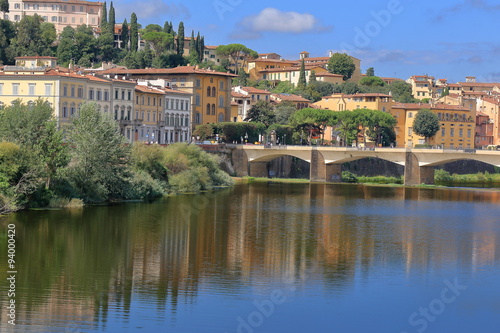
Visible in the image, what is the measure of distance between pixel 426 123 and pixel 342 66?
1482 inches

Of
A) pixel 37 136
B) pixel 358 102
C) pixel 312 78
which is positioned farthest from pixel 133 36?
pixel 37 136

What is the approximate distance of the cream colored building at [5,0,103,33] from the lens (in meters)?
121

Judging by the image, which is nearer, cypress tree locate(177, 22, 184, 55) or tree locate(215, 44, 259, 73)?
cypress tree locate(177, 22, 184, 55)

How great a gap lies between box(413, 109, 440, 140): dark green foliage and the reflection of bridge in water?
25.3 metres

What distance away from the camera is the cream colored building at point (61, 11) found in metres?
121

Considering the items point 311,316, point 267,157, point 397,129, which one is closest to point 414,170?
point 267,157

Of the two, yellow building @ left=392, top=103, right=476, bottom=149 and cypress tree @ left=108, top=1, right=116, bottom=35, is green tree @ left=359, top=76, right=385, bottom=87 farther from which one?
cypress tree @ left=108, top=1, right=116, bottom=35

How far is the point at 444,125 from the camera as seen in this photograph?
97438mm

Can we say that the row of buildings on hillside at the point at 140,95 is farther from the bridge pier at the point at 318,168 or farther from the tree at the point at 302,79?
the tree at the point at 302,79

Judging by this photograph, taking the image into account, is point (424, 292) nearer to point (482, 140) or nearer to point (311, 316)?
point (311, 316)

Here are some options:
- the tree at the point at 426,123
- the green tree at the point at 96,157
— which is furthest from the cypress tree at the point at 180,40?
the green tree at the point at 96,157

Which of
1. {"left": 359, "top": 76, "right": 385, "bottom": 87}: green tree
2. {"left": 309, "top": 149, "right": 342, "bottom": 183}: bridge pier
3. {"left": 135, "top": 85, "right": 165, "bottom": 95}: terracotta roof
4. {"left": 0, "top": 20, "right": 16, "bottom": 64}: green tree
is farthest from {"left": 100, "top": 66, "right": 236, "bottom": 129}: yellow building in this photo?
{"left": 359, "top": 76, "right": 385, "bottom": 87}: green tree

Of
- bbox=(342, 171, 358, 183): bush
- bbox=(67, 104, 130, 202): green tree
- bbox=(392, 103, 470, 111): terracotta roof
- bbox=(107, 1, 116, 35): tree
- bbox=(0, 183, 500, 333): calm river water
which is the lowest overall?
bbox=(0, 183, 500, 333): calm river water

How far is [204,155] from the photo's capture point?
58906 millimetres
